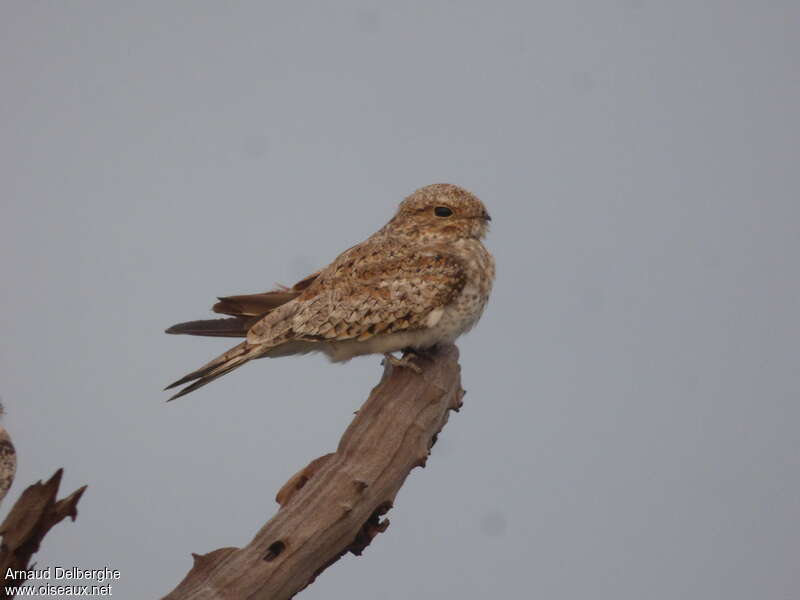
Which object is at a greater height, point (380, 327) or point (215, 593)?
point (380, 327)

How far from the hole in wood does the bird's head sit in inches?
82.0

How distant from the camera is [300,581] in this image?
5.17 meters

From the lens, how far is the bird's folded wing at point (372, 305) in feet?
20.3

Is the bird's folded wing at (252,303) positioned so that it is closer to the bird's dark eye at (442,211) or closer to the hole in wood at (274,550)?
the bird's dark eye at (442,211)

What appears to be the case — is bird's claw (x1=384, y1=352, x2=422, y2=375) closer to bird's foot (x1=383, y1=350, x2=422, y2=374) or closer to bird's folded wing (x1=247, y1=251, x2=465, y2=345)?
bird's foot (x1=383, y1=350, x2=422, y2=374)

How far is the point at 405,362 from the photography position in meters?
5.97

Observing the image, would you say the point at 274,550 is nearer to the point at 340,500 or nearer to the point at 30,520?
the point at 340,500

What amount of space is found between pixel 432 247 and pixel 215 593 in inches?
91.6

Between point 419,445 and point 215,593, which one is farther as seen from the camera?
point 419,445

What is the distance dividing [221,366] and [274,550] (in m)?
1.20

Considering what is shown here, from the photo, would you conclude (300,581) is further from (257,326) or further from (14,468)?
(14,468)

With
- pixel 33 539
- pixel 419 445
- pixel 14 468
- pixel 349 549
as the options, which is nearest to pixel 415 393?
pixel 419 445

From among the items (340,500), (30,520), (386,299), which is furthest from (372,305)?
(30,520)

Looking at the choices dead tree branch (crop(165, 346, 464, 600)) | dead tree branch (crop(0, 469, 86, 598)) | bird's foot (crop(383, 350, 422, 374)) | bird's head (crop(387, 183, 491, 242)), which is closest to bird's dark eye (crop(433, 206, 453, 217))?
bird's head (crop(387, 183, 491, 242))
